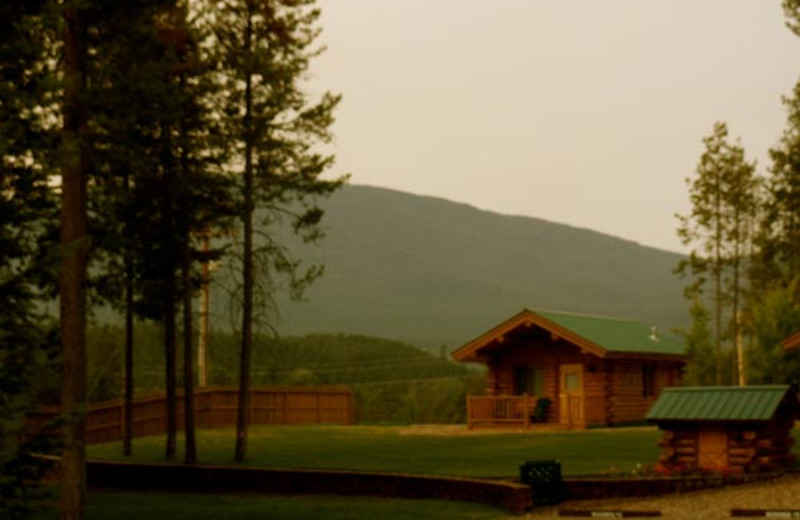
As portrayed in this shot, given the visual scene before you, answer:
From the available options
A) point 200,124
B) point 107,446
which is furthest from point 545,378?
point 200,124

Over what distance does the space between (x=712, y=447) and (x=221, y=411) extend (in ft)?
85.6

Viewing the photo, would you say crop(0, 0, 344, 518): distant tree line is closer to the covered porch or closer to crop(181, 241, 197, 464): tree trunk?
crop(181, 241, 197, 464): tree trunk

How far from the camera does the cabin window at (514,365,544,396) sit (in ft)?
148

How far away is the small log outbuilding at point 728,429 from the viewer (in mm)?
25797

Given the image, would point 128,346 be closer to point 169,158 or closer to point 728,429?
point 169,158

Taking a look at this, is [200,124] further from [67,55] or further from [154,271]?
[67,55]

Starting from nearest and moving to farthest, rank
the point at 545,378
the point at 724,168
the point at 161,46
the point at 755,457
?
the point at 755,457, the point at 161,46, the point at 545,378, the point at 724,168

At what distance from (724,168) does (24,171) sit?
160 ft

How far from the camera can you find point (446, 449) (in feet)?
111

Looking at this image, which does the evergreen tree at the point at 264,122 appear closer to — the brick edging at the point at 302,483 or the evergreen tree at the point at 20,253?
the brick edging at the point at 302,483

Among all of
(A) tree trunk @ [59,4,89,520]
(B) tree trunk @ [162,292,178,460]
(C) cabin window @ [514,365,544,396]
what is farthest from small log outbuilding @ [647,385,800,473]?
(C) cabin window @ [514,365,544,396]

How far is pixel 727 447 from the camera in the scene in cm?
2623

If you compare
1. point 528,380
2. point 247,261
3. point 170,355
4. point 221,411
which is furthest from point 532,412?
point 170,355

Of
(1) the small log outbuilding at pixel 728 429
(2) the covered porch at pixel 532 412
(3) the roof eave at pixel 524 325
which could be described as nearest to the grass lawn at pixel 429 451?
(1) the small log outbuilding at pixel 728 429
